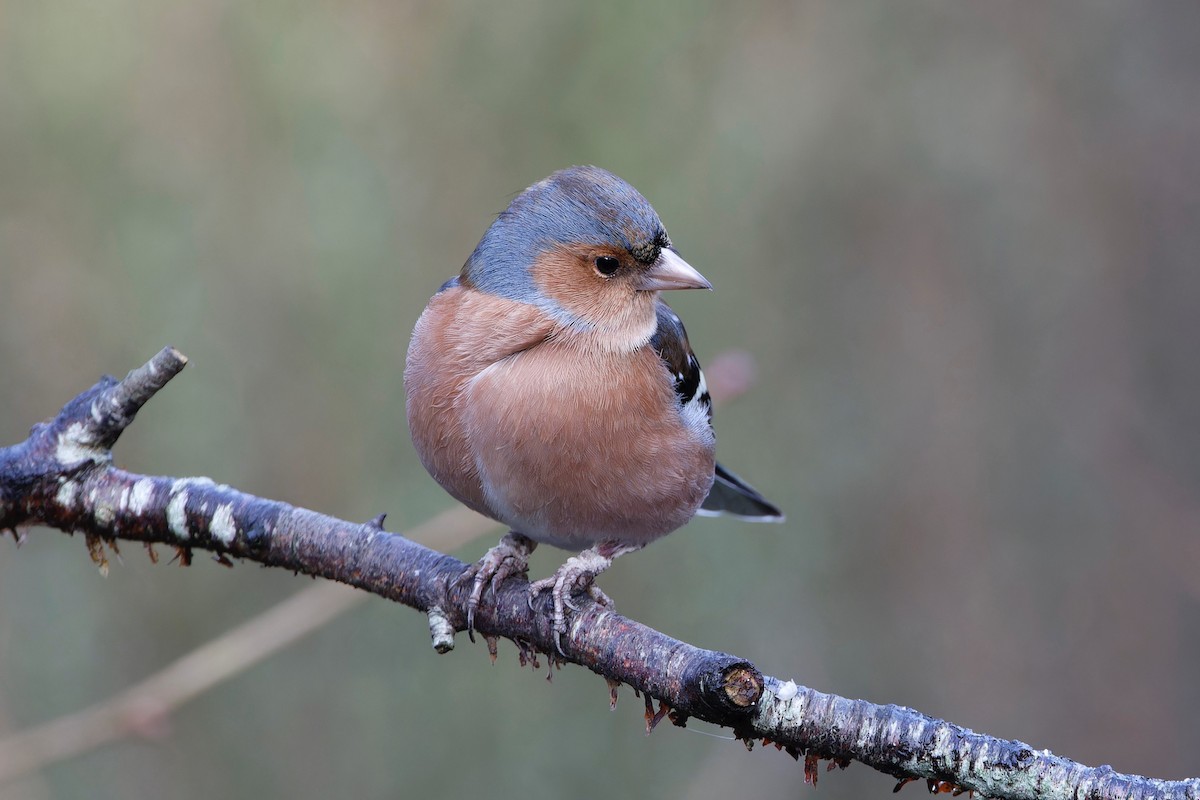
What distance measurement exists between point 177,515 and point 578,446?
3.47ft

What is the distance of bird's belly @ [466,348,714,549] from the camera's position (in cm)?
301

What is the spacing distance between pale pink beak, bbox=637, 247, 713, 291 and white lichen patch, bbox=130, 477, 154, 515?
1.50m

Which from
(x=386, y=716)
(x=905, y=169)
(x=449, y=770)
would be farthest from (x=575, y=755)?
(x=905, y=169)

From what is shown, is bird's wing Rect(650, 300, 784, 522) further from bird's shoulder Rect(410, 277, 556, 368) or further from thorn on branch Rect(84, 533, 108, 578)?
thorn on branch Rect(84, 533, 108, 578)

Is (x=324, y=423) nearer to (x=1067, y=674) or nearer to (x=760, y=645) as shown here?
(x=760, y=645)

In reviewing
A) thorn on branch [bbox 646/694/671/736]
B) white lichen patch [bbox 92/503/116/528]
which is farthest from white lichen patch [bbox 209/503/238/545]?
thorn on branch [bbox 646/694/671/736]

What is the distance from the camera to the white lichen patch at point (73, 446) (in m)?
2.89

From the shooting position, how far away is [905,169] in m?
6.54

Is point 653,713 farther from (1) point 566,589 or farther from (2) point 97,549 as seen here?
(2) point 97,549

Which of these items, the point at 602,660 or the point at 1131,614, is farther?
the point at 1131,614

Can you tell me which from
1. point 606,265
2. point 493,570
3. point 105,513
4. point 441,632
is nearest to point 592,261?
point 606,265

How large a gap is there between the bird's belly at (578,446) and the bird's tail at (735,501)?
3.12ft

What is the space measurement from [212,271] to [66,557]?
5.29 feet

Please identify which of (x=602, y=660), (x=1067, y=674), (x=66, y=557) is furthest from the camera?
(x=1067, y=674)
